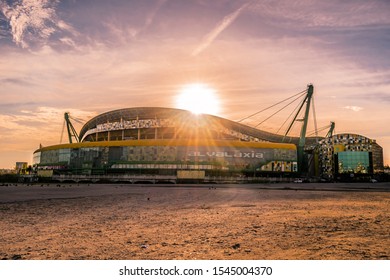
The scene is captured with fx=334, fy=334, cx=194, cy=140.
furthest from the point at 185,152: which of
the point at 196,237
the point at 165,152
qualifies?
the point at 196,237

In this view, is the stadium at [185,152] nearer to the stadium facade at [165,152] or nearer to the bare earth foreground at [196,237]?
the stadium facade at [165,152]

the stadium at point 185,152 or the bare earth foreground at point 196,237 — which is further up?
the stadium at point 185,152

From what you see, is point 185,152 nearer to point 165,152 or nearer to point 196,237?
point 165,152

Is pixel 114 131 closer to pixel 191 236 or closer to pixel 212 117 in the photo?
pixel 212 117

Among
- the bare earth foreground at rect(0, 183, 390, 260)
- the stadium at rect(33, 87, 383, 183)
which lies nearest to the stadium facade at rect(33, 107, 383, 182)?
the stadium at rect(33, 87, 383, 183)

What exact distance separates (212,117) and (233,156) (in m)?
28.5

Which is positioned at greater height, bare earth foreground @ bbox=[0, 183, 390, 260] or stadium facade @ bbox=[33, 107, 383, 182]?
stadium facade @ bbox=[33, 107, 383, 182]

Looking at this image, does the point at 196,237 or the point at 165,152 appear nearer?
the point at 196,237

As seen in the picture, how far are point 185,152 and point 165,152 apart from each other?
6067 mm

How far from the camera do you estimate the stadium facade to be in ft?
330

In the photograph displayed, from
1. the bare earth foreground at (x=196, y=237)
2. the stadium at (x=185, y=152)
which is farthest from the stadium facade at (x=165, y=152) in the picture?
the bare earth foreground at (x=196, y=237)

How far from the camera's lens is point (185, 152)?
102 m

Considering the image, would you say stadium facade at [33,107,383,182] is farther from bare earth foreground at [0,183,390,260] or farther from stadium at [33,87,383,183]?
bare earth foreground at [0,183,390,260]

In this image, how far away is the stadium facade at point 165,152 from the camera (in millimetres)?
100625
